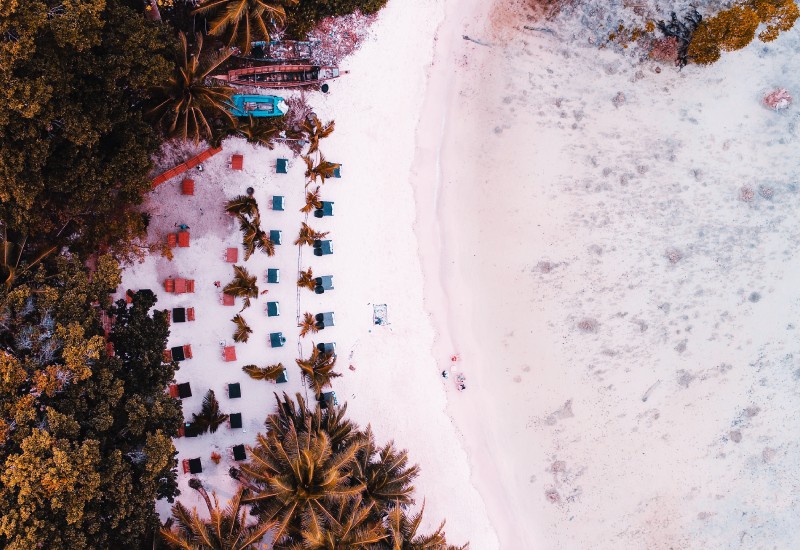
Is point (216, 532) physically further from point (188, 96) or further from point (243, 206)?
point (188, 96)

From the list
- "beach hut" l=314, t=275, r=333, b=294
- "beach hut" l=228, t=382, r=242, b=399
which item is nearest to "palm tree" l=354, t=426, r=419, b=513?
"beach hut" l=228, t=382, r=242, b=399

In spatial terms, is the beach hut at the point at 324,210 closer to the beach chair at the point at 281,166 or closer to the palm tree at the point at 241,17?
the beach chair at the point at 281,166

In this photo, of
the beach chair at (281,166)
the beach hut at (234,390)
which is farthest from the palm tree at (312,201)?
the beach hut at (234,390)

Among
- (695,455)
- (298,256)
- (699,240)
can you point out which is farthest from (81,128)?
(695,455)

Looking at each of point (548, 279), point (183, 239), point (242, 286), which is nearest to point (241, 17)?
point (183, 239)

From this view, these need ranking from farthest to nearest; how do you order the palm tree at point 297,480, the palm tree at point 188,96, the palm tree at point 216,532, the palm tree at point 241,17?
the palm tree at point 241,17 → the palm tree at point 188,96 → the palm tree at point 297,480 → the palm tree at point 216,532

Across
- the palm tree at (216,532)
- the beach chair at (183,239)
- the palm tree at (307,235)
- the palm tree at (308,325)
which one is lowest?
the palm tree at (216,532)
